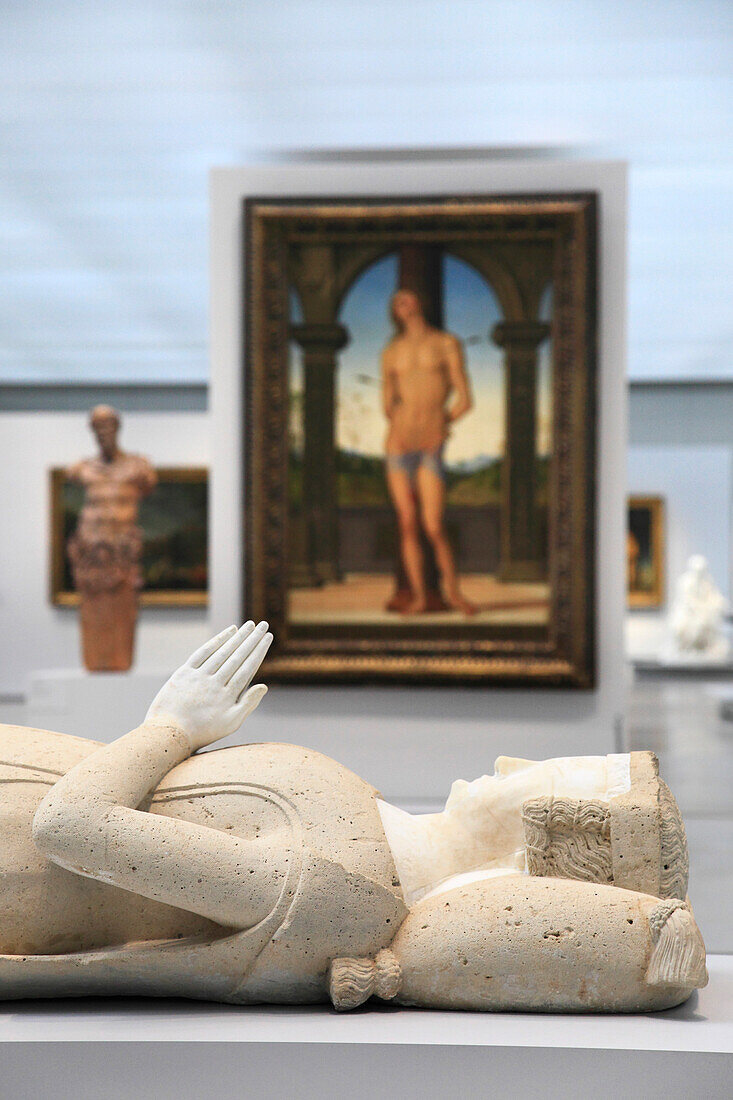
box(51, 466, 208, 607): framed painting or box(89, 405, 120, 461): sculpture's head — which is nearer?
box(89, 405, 120, 461): sculpture's head

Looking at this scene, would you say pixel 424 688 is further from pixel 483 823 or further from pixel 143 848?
pixel 143 848

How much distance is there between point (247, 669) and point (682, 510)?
14610mm

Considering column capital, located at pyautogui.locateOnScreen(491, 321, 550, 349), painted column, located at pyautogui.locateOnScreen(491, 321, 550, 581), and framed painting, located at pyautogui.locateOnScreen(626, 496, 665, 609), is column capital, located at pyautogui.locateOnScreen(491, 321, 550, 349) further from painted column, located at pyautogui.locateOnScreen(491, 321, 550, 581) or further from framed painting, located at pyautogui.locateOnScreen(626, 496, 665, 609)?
framed painting, located at pyautogui.locateOnScreen(626, 496, 665, 609)

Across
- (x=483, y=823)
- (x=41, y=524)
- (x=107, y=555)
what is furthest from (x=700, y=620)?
(x=483, y=823)

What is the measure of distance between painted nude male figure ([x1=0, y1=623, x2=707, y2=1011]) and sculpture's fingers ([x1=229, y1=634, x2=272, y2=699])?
8cm

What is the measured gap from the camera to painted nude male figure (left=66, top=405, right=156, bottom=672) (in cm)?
825

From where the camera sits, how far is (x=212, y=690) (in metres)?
2.93

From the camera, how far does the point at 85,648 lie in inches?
326

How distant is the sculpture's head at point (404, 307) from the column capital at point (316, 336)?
402mm

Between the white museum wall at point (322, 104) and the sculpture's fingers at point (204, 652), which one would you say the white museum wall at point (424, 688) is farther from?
the sculpture's fingers at point (204, 652)

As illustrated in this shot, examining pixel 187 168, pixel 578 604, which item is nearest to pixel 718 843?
pixel 578 604

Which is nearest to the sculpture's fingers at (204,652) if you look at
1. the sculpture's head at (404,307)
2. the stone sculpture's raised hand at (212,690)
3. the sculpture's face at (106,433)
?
the stone sculpture's raised hand at (212,690)

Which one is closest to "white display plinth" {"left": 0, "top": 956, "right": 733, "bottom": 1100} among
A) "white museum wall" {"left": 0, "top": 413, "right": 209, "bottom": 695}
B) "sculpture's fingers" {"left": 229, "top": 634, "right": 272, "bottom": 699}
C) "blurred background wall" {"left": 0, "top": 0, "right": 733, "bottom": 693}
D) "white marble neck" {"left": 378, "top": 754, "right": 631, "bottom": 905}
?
"white marble neck" {"left": 378, "top": 754, "right": 631, "bottom": 905}

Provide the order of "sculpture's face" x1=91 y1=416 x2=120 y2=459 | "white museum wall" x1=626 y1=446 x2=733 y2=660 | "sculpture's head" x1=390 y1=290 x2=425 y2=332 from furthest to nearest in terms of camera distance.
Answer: "white museum wall" x1=626 y1=446 x2=733 y2=660, "sculpture's face" x1=91 y1=416 x2=120 y2=459, "sculpture's head" x1=390 y1=290 x2=425 y2=332
